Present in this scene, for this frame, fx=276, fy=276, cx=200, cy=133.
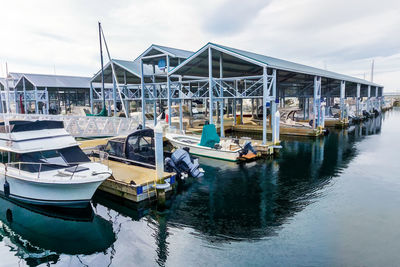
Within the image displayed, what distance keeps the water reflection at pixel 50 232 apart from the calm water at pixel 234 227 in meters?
0.03

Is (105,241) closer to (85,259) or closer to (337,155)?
(85,259)

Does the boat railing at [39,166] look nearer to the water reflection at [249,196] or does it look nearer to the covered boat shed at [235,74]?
the water reflection at [249,196]

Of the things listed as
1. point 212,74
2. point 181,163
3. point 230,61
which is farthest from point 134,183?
point 212,74

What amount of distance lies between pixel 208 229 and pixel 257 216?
68.0 inches

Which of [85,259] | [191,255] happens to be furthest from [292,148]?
[85,259]

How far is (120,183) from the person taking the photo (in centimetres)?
963

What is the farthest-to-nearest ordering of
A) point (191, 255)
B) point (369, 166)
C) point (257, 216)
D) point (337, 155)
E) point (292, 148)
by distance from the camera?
point (292, 148), point (337, 155), point (369, 166), point (257, 216), point (191, 255)

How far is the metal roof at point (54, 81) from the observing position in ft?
103

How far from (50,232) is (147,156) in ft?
15.3

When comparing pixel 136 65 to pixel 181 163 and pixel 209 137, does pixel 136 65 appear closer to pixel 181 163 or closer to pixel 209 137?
pixel 209 137

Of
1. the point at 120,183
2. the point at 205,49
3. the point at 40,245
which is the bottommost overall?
the point at 40,245

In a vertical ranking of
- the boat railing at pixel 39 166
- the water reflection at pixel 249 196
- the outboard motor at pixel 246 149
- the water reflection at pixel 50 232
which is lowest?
the water reflection at pixel 50 232

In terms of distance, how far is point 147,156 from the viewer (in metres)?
11.8

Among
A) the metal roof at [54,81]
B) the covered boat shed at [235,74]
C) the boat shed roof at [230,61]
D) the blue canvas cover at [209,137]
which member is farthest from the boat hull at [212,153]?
the metal roof at [54,81]
